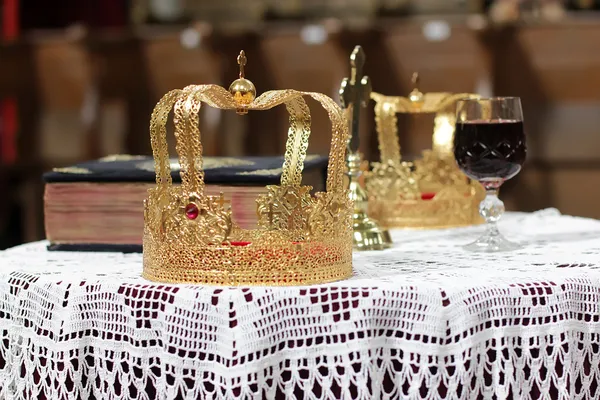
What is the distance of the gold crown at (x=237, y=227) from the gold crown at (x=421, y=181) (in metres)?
0.45

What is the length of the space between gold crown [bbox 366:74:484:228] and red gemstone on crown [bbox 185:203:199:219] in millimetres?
524

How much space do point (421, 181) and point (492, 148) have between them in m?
0.31

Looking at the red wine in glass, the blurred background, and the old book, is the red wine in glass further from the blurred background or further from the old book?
the blurred background

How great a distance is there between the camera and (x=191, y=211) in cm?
112

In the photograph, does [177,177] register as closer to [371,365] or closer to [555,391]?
[371,365]

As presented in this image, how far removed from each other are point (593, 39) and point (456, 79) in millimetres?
528

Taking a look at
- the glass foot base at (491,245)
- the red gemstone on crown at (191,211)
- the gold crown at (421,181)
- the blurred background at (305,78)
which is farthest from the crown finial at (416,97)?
the blurred background at (305,78)

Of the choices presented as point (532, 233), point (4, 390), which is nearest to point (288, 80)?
point (532, 233)

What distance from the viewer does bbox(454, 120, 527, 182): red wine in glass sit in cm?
136

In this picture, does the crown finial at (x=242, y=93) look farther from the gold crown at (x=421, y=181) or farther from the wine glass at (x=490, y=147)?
the gold crown at (x=421, y=181)

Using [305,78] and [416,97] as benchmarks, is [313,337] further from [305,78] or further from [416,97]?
[305,78]

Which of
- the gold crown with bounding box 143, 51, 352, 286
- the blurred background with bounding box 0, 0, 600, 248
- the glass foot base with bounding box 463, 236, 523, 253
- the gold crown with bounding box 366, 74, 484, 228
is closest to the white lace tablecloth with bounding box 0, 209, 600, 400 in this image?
the gold crown with bounding box 143, 51, 352, 286

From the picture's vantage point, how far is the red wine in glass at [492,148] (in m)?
1.36

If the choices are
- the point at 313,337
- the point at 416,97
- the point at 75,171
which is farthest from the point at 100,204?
the point at 416,97
